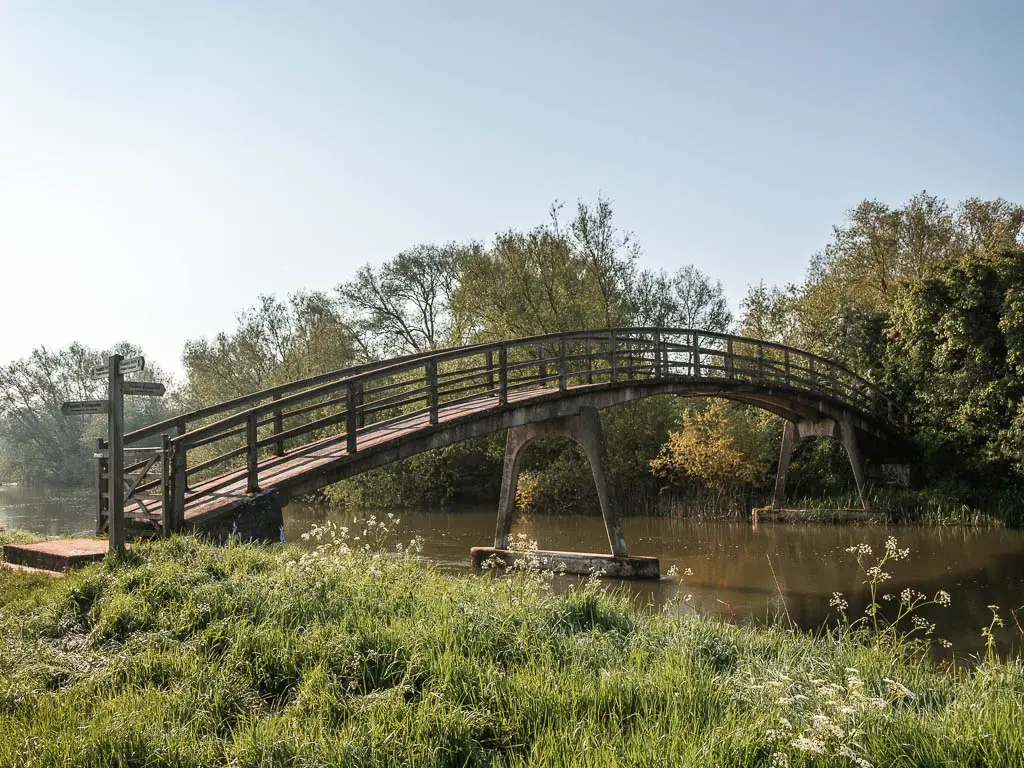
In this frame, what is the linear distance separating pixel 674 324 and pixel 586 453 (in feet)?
117

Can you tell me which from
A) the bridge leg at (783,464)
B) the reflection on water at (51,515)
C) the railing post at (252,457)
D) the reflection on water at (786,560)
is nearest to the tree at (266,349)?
the reflection on water at (51,515)

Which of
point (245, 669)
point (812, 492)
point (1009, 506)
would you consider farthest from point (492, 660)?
point (812, 492)

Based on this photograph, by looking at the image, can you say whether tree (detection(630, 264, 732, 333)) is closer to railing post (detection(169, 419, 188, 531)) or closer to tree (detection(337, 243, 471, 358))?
tree (detection(337, 243, 471, 358))

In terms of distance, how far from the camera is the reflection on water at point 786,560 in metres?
12.1

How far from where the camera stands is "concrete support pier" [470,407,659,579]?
15039 millimetres

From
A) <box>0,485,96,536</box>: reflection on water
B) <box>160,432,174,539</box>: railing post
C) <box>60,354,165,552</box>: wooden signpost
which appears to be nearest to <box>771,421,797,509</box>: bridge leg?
<box>0,485,96,536</box>: reflection on water

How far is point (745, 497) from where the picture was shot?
88.5 ft

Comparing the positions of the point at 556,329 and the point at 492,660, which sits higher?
the point at 556,329

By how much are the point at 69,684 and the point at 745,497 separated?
2416 cm

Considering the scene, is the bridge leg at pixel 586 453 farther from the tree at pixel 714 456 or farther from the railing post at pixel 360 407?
the tree at pixel 714 456

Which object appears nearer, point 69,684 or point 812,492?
point 69,684

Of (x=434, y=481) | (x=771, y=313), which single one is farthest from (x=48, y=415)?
(x=771, y=313)

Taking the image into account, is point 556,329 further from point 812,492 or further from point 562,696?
point 562,696

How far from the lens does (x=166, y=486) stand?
9703mm
